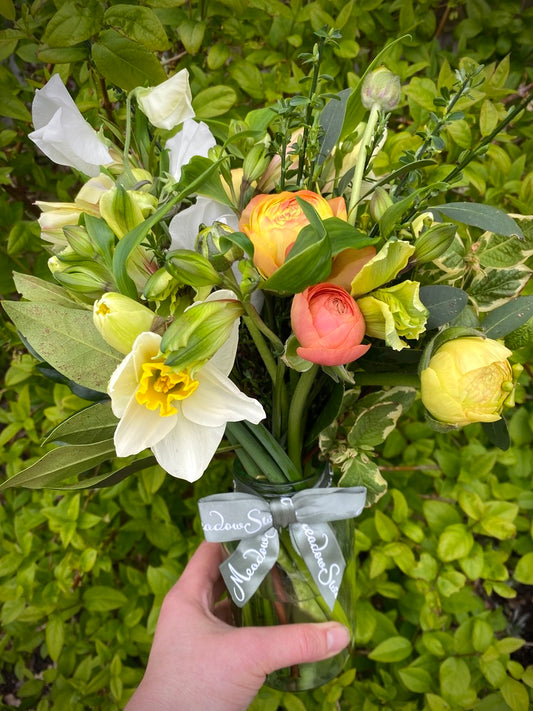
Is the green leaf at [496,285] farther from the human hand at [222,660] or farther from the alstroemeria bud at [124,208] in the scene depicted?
the human hand at [222,660]

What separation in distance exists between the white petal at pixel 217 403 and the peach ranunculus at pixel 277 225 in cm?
10

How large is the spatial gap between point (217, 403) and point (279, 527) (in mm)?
258

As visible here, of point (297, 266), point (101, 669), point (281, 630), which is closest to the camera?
point (297, 266)

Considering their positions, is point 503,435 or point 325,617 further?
point 325,617

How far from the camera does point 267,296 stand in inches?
20.4

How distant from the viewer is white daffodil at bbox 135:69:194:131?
461 mm

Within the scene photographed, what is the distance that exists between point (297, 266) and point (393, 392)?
0.28 metres

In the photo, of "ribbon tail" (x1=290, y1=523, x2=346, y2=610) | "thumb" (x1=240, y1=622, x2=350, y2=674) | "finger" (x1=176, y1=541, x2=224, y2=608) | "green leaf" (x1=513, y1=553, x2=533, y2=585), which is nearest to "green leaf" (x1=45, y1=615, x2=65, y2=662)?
"finger" (x1=176, y1=541, x2=224, y2=608)

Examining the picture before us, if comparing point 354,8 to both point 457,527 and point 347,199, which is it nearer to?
point 347,199

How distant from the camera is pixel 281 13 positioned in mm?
820

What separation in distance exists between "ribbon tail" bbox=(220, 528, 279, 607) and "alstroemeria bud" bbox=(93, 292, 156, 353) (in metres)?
0.33

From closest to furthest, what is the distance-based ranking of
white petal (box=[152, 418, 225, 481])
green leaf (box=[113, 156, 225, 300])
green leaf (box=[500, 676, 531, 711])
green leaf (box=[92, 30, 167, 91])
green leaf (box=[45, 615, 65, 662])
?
1. green leaf (box=[113, 156, 225, 300])
2. white petal (box=[152, 418, 225, 481])
3. green leaf (box=[92, 30, 167, 91])
4. green leaf (box=[500, 676, 531, 711])
5. green leaf (box=[45, 615, 65, 662])

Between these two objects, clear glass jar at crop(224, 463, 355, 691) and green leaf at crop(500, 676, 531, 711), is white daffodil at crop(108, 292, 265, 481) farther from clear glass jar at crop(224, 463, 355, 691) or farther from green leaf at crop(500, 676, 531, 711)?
green leaf at crop(500, 676, 531, 711)

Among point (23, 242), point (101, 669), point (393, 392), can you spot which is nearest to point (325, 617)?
point (393, 392)
